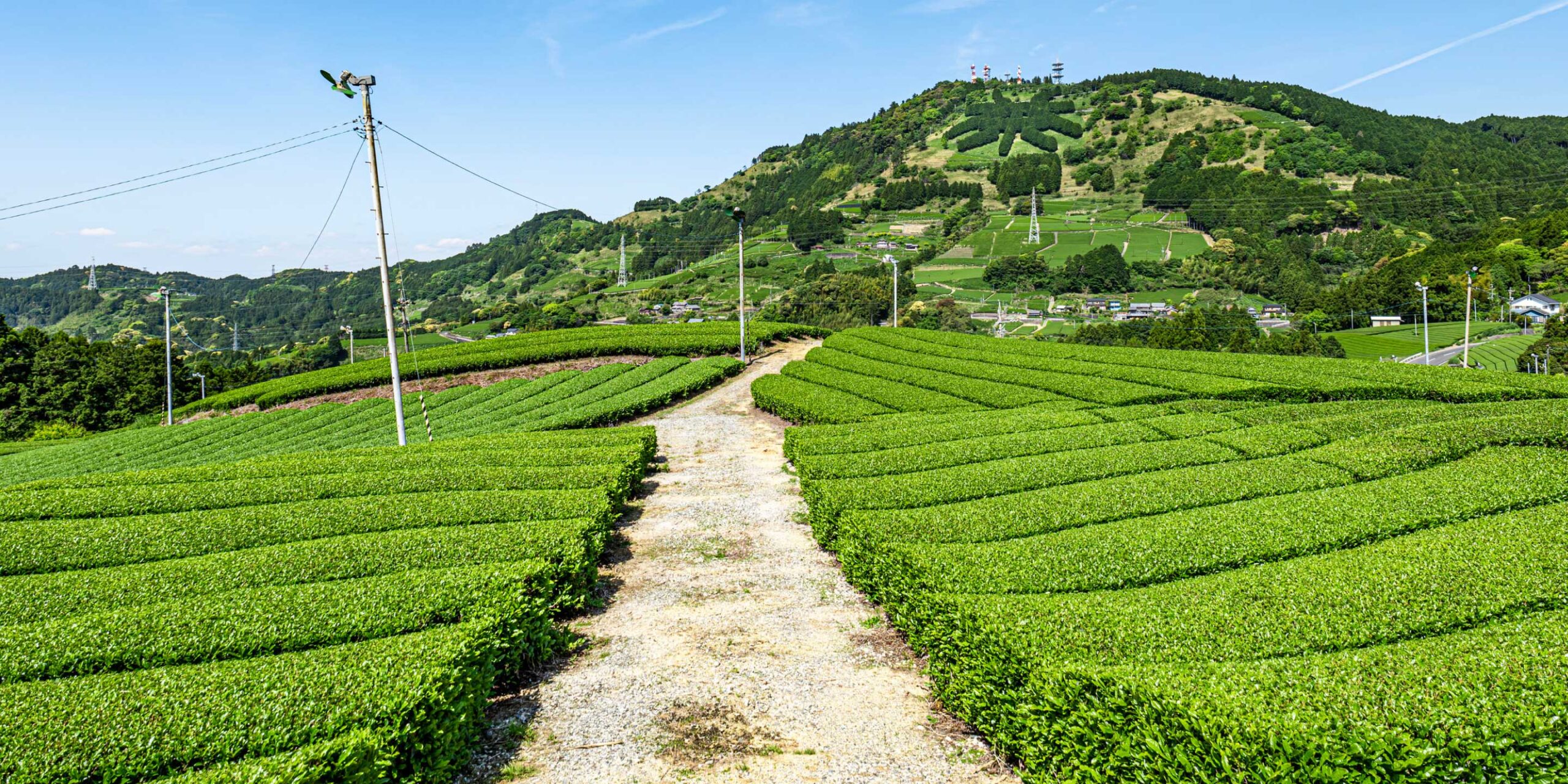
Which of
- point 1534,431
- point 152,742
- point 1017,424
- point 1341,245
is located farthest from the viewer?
point 1341,245

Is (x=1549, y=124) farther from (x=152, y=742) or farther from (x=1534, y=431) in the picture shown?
(x=152, y=742)

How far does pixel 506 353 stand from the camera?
37.8m

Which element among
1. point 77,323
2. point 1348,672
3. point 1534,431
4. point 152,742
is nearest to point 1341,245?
point 1534,431

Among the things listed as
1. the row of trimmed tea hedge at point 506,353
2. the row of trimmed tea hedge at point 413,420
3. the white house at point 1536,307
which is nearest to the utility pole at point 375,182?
the row of trimmed tea hedge at point 413,420

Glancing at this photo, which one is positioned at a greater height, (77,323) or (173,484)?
(77,323)

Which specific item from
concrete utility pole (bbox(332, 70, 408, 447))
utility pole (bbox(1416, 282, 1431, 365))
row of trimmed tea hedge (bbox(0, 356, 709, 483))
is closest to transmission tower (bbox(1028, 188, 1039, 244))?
utility pole (bbox(1416, 282, 1431, 365))

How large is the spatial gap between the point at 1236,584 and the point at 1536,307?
9560 cm

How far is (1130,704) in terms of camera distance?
649 cm

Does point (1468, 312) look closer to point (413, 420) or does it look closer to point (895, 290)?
point (895, 290)

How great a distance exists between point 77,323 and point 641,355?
244m

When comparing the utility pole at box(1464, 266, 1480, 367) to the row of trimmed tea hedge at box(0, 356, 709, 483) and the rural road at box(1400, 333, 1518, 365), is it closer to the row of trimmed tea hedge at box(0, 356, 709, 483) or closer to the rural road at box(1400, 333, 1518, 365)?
the rural road at box(1400, 333, 1518, 365)

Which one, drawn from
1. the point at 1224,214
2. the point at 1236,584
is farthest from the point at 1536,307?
the point at 1236,584

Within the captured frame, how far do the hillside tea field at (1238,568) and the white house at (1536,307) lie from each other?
74505 mm

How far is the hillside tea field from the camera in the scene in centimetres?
601
